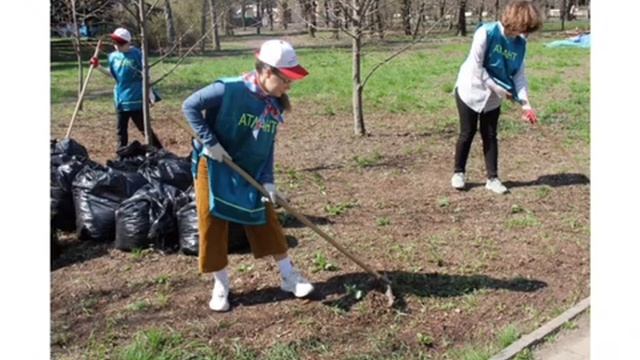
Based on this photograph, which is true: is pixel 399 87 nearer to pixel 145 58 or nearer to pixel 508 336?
pixel 145 58

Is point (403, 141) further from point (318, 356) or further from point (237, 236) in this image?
point (318, 356)

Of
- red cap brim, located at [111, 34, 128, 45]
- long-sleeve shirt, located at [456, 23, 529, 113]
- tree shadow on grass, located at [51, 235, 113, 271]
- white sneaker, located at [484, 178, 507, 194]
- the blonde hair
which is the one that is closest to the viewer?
tree shadow on grass, located at [51, 235, 113, 271]

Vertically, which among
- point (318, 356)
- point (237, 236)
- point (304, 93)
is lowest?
point (318, 356)

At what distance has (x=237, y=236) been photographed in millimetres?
4504

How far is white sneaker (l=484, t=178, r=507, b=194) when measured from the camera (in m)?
5.80

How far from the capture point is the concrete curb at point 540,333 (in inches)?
130

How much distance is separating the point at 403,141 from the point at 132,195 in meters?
3.79

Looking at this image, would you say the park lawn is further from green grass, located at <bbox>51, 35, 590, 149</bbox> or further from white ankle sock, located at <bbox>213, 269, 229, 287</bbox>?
green grass, located at <bbox>51, 35, 590, 149</bbox>

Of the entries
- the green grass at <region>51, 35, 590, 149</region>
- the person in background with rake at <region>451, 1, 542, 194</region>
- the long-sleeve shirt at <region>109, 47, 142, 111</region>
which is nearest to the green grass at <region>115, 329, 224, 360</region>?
the green grass at <region>51, 35, 590, 149</region>

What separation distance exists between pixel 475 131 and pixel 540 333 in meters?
2.59

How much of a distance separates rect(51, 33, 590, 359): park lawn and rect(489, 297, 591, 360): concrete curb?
64mm

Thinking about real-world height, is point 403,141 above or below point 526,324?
above

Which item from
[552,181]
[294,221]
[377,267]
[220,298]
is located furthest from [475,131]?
[220,298]

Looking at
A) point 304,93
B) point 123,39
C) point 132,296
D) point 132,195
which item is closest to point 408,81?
point 304,93
